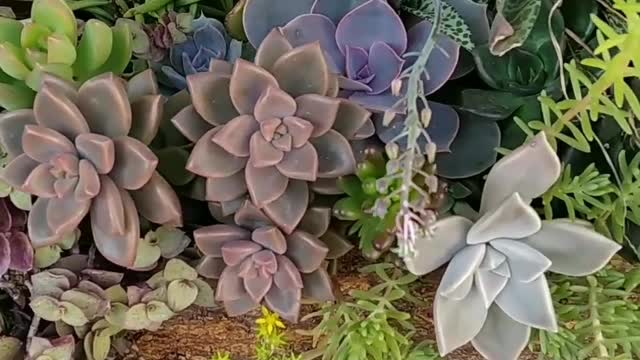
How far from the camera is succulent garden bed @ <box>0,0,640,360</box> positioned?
637 mm

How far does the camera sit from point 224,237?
67 centimetres

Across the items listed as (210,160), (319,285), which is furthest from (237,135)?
(319,285)

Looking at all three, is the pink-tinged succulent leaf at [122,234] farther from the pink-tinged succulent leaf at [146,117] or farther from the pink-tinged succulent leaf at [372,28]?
the pink-tinged succulent leaf at [372,28]

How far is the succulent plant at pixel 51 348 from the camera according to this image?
692 millimetres

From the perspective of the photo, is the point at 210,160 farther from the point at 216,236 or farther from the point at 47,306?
the point at 47,306

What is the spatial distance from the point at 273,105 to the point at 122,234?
0.13 m

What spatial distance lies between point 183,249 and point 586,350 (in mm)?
301

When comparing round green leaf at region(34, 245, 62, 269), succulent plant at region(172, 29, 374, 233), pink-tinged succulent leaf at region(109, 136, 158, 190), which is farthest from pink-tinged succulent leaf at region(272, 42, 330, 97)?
round green leaf at region(34, 245, 62, 269)

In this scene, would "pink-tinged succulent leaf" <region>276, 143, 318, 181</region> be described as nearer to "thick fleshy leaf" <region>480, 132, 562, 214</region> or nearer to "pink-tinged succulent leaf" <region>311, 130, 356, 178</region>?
"pink-tinged succulent leaf" <region>311, 130, 356, 178</region>

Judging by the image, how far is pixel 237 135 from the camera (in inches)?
25.3

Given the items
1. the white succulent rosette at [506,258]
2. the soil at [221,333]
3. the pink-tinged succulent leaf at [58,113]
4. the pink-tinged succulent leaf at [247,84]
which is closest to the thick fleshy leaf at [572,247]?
the white succulent rosette at [506,258]

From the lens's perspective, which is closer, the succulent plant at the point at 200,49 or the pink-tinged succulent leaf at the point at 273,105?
the pink-tinged succulent leaf at the point at 273,105

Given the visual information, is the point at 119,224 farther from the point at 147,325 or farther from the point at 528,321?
the point at 528,321

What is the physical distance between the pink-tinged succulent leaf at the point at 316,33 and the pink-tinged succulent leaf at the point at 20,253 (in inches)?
9.5
